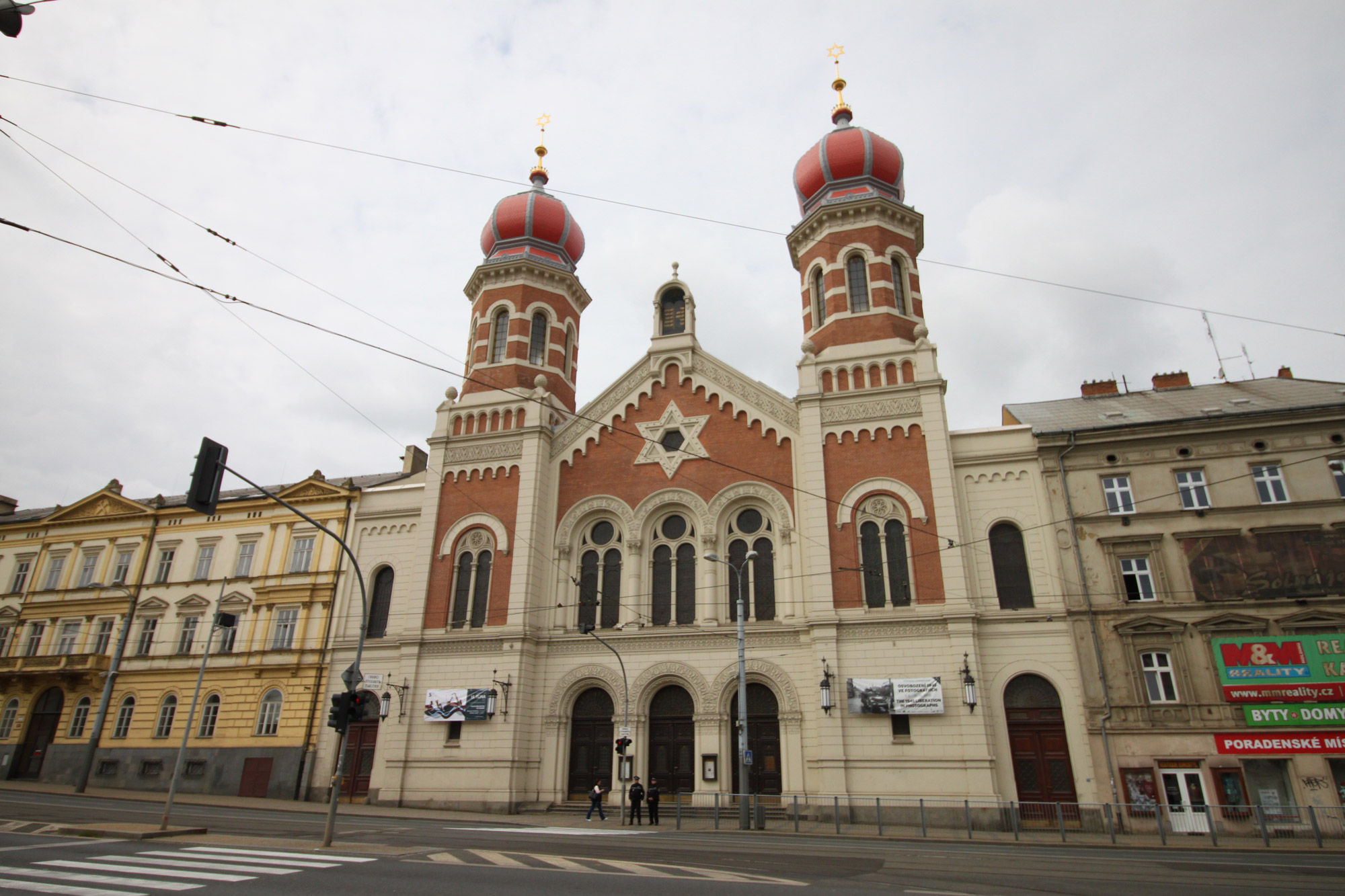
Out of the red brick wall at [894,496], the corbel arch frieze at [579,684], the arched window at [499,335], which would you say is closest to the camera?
the red brick wall at [894,496]

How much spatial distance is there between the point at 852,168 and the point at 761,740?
22213 millimetres

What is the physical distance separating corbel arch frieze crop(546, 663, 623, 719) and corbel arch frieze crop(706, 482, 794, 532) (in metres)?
6.41

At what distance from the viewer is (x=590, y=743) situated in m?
28.4

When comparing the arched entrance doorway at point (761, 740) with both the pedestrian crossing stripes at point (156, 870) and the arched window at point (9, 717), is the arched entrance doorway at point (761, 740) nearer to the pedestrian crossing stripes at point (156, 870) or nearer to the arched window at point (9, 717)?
the pedestrian crossing stripes at point (156, 870)

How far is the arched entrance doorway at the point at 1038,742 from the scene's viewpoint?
23438mm

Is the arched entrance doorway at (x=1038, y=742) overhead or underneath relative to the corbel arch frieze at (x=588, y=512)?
underneath

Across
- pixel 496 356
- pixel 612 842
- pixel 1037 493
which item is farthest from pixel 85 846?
pixel 1037 493

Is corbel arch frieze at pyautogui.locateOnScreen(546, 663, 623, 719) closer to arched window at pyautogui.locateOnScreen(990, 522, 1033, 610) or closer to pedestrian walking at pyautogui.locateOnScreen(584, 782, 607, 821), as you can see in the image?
pedestrian walking at pyautogui.locateOnScreen(584, 782, 607, 821)

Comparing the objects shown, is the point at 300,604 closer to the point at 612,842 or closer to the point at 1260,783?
the point at 612,842

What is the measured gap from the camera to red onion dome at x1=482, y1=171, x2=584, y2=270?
1436 inches

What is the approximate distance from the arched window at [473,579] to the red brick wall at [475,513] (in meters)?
0.26

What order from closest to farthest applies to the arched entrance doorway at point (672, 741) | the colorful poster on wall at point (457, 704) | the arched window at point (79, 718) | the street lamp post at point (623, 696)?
the street lamp post at point (623, 696) < the arched entrance doorway at point (672, 741) < the colorful poster on wall at point (457, 704) < the arched window at point (79, 718)

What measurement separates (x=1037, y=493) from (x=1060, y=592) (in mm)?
3347

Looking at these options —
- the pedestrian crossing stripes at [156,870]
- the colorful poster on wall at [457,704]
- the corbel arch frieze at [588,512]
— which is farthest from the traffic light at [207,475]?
the corbel arch frieze at [588,512]
